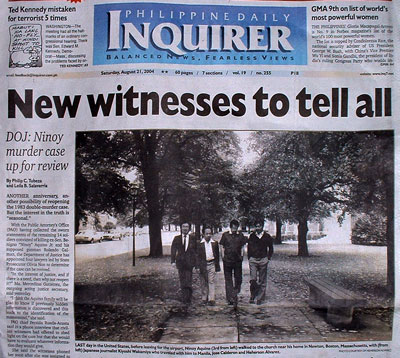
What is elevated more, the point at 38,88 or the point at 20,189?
the point at 38,88

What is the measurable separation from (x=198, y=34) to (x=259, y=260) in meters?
0.58

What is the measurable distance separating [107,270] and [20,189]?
0.30 m

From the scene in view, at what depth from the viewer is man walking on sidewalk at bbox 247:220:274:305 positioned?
3.14 ft

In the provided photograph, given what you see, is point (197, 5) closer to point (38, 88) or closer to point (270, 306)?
point (38, 88)

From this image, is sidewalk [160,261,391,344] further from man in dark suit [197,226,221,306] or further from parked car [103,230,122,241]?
parked car [103,230,122,241]

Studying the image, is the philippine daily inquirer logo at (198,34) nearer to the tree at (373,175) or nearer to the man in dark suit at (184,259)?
the tree at (373,175)

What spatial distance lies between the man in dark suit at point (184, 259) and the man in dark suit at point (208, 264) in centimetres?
2

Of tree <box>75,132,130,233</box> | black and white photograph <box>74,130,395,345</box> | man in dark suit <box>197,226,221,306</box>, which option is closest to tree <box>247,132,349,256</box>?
black and white photograph <box>74,130,395,345</box>

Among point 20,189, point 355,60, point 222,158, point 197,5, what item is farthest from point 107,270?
point 355,60

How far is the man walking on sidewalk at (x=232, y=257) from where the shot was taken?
Result: 960mm

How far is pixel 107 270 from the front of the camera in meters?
0.95

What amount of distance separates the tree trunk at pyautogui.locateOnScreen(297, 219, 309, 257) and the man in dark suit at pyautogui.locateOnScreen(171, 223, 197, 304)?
26 cm

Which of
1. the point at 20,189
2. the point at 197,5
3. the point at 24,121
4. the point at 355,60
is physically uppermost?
the point at 197,5

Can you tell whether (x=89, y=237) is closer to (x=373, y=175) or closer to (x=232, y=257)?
(x=232, y=257)
